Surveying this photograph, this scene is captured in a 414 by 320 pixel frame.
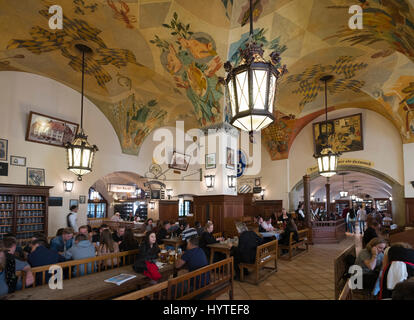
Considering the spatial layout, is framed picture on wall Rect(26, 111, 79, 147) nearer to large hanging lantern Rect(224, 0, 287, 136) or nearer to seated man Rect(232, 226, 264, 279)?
seated man Rect(232, 226, 264, 279)

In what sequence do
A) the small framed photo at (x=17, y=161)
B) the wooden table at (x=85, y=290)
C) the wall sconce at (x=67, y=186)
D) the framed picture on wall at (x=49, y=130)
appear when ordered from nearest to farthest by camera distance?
the wooden table at (x=85, y=290), the small framed photo at (x=17, y=161), the framed picture on wall at (x=49, y=130), the wall sconce at (x=67, y=186)

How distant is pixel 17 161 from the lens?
7.89 m

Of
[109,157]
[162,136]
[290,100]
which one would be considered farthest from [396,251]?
[162,136]

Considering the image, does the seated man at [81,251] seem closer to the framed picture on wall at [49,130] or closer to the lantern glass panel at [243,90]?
the lantern glass panel at [243,90]

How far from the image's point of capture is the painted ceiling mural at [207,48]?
5484 mm

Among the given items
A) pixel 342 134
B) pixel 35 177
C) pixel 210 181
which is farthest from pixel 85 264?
pixel 342 134

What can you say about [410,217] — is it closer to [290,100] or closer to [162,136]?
[290,100]

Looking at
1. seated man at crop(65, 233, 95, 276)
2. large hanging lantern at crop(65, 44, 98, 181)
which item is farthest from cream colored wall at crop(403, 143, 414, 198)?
large hanging lantern at crop(65, 44, 98, 181)

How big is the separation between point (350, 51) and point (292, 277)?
20.9 feet

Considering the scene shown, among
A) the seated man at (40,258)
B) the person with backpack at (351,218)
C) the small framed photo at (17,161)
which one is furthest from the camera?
the person with backpack at (351,218)

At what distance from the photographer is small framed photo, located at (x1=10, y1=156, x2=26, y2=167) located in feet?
25.6

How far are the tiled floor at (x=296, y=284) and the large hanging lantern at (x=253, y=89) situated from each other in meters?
3.53

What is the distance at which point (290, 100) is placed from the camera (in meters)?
10.4

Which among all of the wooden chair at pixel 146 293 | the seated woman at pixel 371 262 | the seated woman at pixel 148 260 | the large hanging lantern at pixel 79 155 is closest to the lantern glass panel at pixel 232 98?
the wooden chair at pixel 146 293
